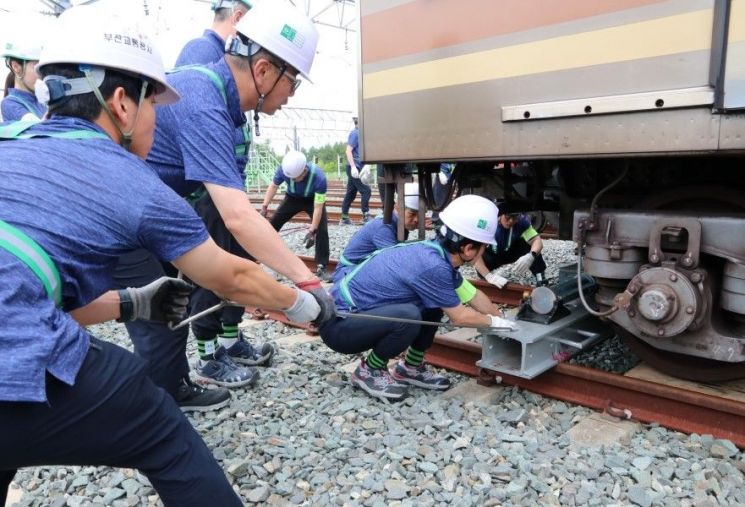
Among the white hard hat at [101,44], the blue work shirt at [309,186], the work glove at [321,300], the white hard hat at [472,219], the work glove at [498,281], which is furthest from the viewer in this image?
the blue work shirt at [309,186]

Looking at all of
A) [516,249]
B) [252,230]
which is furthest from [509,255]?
[252,230]

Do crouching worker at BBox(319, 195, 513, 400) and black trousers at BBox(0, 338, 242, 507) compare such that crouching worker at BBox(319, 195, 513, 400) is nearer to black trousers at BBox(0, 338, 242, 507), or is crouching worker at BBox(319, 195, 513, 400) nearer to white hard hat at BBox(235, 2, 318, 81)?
white hard hat at BBox(235, 2, 318, 81)

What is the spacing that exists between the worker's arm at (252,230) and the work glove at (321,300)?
0.03 metres

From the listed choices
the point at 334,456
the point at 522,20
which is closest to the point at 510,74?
the point at 522,20

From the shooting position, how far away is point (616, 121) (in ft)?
9.59

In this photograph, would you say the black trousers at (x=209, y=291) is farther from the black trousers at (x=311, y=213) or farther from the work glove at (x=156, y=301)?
the black trousers at (x=311, y=213)

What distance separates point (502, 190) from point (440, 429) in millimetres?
2005

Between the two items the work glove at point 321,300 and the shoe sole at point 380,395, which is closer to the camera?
the work glove at point 321,300

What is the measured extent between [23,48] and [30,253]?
3395mm

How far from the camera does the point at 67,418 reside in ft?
4.94

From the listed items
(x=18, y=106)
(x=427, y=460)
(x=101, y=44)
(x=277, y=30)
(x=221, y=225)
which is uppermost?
(x=277, y=30)

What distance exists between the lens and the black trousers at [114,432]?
1472 millimetres

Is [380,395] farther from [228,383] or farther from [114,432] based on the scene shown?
[114,432]

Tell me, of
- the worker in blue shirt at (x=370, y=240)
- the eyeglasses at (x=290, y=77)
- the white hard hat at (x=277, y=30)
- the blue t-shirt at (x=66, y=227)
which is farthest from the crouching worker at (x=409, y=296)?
the blue t-shirt at (x=66, y=227)
